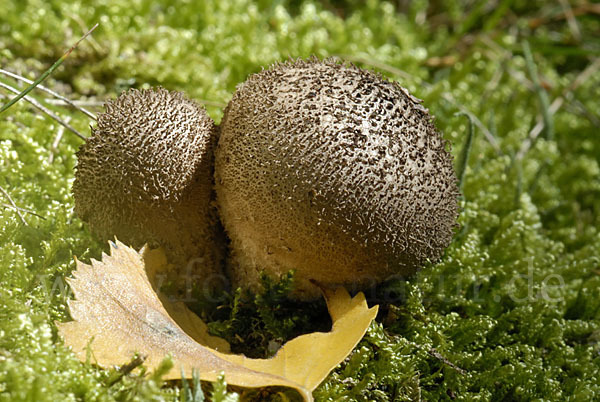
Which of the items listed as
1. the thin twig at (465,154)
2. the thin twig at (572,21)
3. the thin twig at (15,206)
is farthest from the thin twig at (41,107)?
the thin twig at (572,21)

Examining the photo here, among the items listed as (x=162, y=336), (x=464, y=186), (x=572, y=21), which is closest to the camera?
(x=162, y=336)

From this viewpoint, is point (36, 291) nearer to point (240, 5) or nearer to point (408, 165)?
point (408, 165)

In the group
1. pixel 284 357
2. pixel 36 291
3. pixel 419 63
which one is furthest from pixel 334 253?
pixel 419 63

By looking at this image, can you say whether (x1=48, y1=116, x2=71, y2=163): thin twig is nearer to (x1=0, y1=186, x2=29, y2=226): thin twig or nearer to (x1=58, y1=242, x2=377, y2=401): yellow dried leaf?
(x1=0, y1=186, x2=29, y2=226): thin twig

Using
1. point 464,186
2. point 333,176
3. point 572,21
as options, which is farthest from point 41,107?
point 572,21

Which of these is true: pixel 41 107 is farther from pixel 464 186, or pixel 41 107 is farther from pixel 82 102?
pixel 464 186

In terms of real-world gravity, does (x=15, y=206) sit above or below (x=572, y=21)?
below
